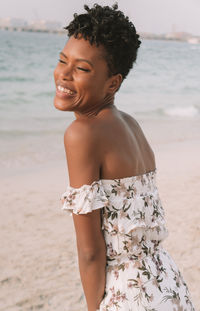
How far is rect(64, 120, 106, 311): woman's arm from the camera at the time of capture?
1.37m

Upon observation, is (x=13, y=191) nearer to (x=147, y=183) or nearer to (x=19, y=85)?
(x=147, y=183)

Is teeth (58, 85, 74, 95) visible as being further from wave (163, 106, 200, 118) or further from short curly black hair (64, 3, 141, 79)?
wave (163, 106, 200, 118)

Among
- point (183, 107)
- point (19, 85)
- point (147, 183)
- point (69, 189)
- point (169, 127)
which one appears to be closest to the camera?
point (69, 189)

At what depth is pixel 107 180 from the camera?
1.42m

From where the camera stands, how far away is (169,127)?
→ 12.0 metres

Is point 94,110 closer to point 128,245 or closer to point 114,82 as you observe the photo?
point 114,82

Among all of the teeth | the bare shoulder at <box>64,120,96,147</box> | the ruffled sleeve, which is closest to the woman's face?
the teeth

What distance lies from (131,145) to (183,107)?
14.9 meters

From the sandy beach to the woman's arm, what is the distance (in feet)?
7.26

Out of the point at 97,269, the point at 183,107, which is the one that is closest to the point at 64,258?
the point at 97,269

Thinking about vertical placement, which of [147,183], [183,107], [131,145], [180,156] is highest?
[131,145]

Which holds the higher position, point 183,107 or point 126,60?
point 126,60

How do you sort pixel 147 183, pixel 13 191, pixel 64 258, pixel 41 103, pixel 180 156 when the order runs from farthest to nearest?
pixel 41 103
pixel 180 156
pixel 13 191
pixel 64 258
pixel 147 183

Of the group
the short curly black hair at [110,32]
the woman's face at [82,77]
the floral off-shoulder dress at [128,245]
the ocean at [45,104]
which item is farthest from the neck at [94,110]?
the ocean at [45,104]
